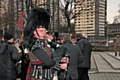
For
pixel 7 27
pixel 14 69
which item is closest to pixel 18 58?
pixel 14 69

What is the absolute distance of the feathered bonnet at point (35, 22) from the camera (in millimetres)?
4320

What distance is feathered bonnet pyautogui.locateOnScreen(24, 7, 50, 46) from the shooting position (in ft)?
14.2

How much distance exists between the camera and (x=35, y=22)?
4.38 m

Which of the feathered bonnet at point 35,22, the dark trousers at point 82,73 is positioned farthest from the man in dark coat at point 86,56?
the feathered bonnet at point 35,22

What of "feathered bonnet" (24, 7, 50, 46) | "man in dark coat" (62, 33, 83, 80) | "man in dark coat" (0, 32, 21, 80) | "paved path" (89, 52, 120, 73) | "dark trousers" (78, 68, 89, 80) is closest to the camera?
"feathered bonnet" (24, 7, 50, 46)

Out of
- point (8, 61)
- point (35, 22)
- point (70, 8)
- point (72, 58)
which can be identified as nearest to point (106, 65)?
point (70, 8)

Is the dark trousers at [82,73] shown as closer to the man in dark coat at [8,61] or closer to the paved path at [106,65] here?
the man in dark coat at [8,61]

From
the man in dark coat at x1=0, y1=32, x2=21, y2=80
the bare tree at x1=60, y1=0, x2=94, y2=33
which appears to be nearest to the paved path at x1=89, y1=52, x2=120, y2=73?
the bare tree at x1=60, y1=0, x2=94, y2=33

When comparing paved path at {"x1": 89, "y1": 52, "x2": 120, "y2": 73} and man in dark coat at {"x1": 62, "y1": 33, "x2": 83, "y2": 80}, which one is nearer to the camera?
man in dark coat at {"x1": 62, "y1": 33, "x2": 83, "y2": 80}

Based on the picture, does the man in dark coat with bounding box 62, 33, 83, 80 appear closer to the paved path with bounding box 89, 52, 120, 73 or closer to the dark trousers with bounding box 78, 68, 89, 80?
the dark trousers with bounding box 78, 68, 89, 80

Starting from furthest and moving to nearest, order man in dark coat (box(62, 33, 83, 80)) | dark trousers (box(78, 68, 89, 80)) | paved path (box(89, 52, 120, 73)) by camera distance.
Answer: paved path (box(89, 52, 120, 73))
dark trousers (box(78, 68, 89, 80))
man in dark coat (box(62, 33, 83, 80))

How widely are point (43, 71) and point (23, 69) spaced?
2.20 metres

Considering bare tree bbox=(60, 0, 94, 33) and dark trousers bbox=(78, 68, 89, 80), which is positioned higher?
bare tree bbox=(60, 0, 94, 33)

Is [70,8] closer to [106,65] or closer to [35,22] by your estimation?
[106,65]
